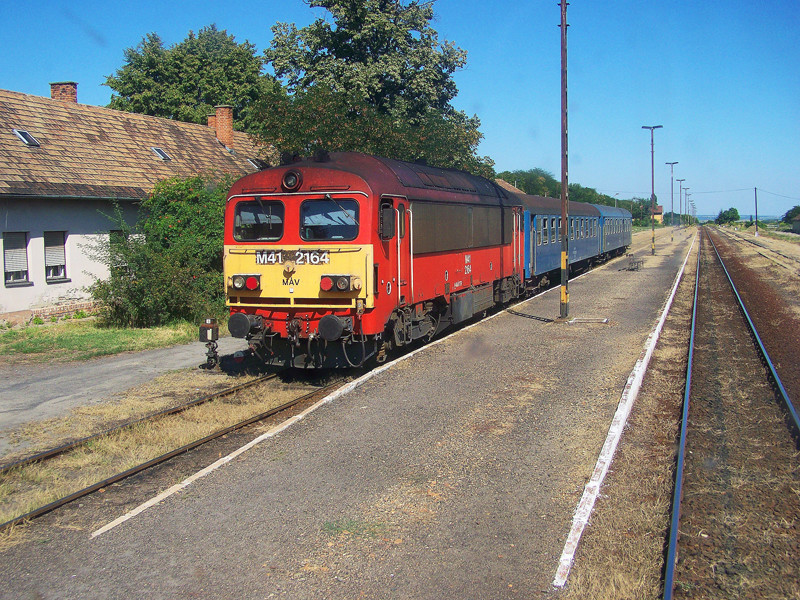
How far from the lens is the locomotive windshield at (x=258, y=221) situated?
406 inches

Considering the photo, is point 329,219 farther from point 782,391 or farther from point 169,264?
point 169,264

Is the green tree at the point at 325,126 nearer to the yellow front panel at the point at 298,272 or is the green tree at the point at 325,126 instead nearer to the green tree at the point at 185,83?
the yellow front panel at the point at 298,272

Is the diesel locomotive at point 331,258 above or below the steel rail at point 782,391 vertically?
above

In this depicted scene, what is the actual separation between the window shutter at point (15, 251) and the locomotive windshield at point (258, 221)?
325 inches

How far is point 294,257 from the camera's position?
33.0 feet

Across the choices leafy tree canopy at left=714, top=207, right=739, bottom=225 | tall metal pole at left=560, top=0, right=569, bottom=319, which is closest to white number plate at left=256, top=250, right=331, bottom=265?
tall metal pole at left=560, top=0, right=569, bottom=319

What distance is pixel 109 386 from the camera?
1039 cm

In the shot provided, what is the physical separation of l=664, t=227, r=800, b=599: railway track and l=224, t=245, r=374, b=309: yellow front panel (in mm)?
4685

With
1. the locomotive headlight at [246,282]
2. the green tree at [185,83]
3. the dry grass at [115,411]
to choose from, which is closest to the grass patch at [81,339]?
the dry grass at [115,411]

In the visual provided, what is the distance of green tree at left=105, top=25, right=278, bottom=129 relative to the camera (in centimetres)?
3953

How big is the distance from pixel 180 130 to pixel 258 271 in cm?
1756

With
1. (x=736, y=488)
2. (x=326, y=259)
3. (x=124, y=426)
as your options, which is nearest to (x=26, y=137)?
(x=326, y=259)

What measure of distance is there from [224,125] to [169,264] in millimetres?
13159

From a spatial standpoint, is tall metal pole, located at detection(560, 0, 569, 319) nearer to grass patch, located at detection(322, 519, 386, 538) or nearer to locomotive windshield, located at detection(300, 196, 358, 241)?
locomotive windshield, located at detection(300, 196, 358, 241)
